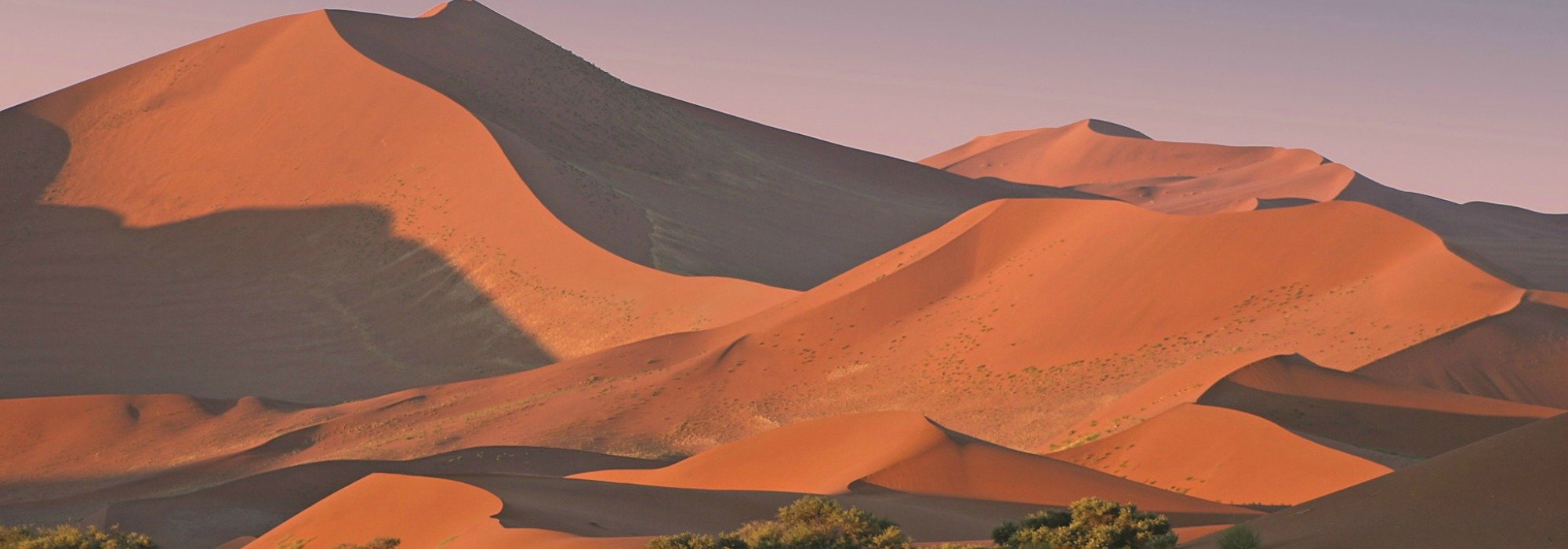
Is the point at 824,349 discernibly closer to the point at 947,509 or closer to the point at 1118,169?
the point at 947,509

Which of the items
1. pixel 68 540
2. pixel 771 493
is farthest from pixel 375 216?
pixel 68 540

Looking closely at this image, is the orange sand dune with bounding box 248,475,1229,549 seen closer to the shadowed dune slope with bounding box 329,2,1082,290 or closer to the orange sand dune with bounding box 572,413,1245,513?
the orange sand dune with bounding box 572,413,1245,513

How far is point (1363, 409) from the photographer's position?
30.5 meters

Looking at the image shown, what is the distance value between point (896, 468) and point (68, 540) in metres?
11.3

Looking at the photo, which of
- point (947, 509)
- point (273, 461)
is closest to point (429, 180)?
point (273, 461)

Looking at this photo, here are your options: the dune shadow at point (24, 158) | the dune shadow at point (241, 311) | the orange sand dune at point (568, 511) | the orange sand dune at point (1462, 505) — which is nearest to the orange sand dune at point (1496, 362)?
the orange sand dune at point (568, 511)

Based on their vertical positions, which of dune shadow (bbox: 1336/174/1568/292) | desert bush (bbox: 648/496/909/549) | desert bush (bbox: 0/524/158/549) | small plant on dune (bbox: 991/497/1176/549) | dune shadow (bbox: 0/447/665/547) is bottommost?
dune shadow (bbox: 0/447/665/547)

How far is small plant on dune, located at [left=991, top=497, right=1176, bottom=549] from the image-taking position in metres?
14.9

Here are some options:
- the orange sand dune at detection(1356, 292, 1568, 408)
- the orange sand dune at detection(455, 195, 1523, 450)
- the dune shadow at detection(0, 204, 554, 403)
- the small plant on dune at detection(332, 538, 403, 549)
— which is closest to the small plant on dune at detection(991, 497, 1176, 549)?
the small plant on dune at detection(332, 538, 403, 549)

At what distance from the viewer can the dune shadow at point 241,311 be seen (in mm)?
56281

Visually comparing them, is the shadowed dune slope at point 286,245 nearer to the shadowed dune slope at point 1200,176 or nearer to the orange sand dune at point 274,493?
the orange sand dune at point 274,493

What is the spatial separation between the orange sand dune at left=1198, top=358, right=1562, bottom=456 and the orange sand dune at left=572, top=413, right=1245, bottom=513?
6.83 meters

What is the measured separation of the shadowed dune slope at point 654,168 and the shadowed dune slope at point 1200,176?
19756 millimetres

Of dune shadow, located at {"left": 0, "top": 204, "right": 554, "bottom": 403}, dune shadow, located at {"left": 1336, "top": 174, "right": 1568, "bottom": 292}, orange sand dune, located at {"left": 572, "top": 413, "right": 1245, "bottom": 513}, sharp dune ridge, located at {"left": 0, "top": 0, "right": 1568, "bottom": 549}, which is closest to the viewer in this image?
orange sand dune, located at {"left": 572, "top": 413, "right": 1245, "bottom": 513}
